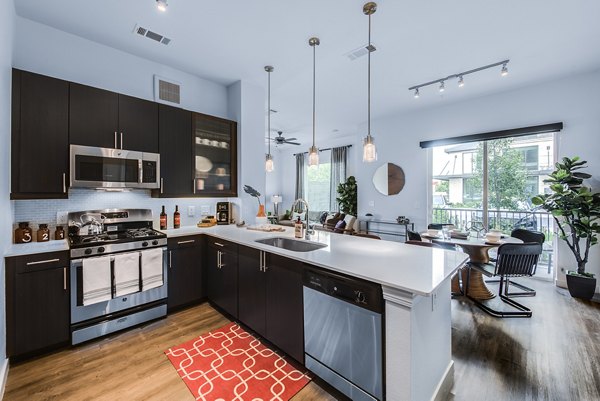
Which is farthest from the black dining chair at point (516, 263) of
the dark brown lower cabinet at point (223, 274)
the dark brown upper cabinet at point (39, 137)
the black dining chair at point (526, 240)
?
the dark brown upper cabinet at point (39, 137)

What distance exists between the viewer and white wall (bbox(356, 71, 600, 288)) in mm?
3473

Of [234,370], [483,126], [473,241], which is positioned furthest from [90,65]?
[483,126]

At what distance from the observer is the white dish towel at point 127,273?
2328mm

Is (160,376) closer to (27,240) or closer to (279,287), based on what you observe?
(279,287)

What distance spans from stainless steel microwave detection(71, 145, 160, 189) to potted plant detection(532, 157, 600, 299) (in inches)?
203

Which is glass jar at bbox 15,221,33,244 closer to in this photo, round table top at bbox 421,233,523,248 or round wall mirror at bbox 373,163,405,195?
round table top at bbox 421,233,523,248

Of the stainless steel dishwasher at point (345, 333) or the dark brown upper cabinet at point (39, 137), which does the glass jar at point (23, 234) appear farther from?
the stainless steel dishwasher at point (345, 333)

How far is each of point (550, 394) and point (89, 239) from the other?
3.89 metres

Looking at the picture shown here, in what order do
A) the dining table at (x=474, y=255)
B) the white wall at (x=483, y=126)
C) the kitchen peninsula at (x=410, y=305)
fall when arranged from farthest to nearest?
the white wall at (x=483, y=126)
the dining table at (x=474, y=255)
the kitchen peninsula at (x=410, y=305)

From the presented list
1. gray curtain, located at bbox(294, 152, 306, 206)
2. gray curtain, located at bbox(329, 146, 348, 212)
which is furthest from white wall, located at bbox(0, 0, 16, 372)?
gray curtain, located at bbox(294, 152, 306, 206)

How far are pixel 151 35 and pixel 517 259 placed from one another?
4.76m

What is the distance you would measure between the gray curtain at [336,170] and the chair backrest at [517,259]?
4.77 m

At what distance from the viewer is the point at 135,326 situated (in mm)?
2527

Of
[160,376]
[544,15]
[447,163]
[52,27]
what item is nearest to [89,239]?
[160,376]
